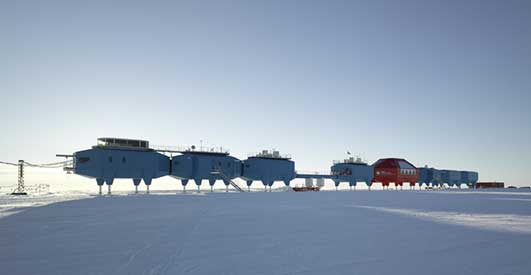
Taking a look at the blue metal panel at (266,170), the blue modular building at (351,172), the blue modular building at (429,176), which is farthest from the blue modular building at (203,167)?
the blue modular building at (429,176)

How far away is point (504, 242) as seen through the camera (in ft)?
49.0

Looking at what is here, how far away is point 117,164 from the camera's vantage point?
58.9 metres

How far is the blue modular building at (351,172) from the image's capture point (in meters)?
94.1

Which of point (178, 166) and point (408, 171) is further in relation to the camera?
point (408, 171)

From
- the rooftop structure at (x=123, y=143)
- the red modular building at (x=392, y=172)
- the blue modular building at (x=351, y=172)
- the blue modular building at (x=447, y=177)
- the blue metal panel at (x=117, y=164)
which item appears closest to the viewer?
the blue metal panel at (x=117, y=164)

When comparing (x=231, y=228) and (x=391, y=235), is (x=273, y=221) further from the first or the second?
(x=391, y=235)

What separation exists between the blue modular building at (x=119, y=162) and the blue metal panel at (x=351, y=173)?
4603 cm

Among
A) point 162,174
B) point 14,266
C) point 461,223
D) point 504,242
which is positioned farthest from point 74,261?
point 162,174

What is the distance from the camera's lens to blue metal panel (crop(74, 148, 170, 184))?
57375 mm

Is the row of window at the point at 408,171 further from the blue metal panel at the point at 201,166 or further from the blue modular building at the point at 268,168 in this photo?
the blue metal panel at the point at 201,166

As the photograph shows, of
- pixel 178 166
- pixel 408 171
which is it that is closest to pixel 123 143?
pixel 178 166

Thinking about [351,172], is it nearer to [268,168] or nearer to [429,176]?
[268,168]

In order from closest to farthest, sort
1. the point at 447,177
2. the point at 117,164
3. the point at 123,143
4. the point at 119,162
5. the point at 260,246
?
the point at 260,246 < the point at 117,164 < the point at 119,162 < the point at 123,143 < the point at 447,177

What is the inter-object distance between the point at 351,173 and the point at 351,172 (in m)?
0.25
